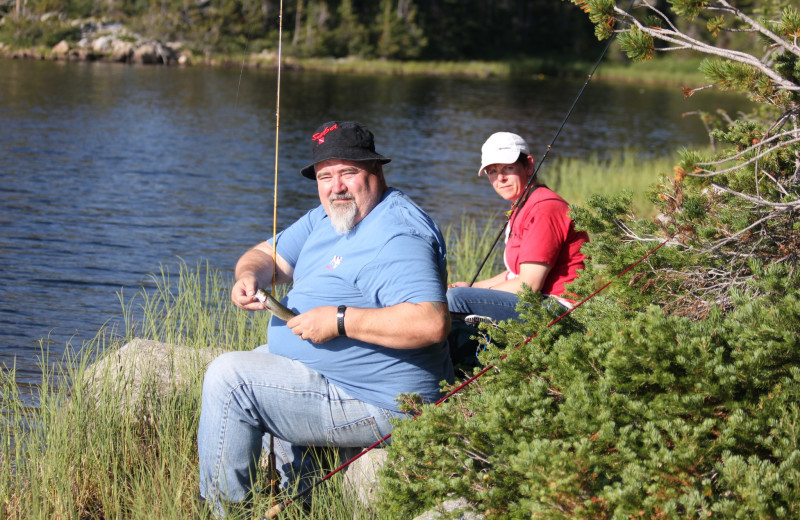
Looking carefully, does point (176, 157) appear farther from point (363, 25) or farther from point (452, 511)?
point (363, 25)

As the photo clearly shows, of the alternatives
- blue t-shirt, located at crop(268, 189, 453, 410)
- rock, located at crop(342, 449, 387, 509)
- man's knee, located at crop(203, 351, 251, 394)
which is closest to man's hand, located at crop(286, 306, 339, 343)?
blue t-shirt, located at crop(268, 189, 453, 410)

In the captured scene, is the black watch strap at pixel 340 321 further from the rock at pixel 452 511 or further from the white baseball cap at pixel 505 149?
the white baseball cap at pixel 505 149

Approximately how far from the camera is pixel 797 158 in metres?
3.21

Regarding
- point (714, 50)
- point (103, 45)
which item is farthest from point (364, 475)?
point (103, 45)

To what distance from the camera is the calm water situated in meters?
8.89

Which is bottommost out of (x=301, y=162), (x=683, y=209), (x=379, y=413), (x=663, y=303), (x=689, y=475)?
(x=301, y=162)

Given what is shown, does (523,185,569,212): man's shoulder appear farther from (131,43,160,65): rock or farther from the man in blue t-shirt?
(131,43,160,65): rock

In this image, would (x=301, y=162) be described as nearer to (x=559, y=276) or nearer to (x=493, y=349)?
(x=559, y=276)

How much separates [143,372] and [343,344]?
1.36 meters

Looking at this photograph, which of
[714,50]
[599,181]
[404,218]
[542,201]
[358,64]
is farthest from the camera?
[358,64]

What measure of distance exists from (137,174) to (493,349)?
1268 cm

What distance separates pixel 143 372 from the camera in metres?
4.23

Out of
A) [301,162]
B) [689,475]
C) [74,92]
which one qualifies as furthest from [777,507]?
[74,92]

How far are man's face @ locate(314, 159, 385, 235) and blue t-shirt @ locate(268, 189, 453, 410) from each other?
43 millimetres
